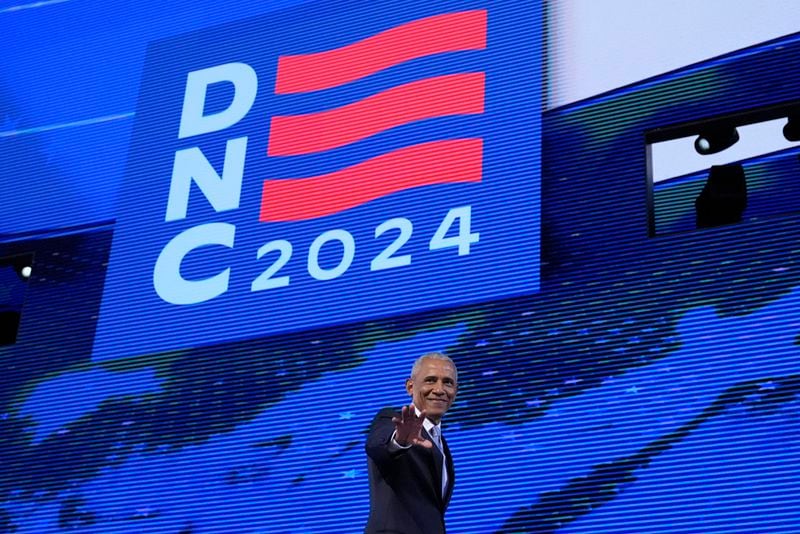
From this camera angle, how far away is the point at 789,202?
5406 mm

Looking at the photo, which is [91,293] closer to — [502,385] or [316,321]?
[316,321]

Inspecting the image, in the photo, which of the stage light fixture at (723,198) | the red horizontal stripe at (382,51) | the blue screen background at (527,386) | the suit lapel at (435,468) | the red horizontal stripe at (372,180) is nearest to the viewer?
the suit lapel at (435,468)

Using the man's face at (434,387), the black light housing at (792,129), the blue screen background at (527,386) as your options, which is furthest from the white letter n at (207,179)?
the man's face at (434,387)

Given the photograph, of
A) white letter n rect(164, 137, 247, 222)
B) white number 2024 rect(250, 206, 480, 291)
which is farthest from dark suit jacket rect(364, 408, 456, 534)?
white letter n rect(164, 137, 247, 222)

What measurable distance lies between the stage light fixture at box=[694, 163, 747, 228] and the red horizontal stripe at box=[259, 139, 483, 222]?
3.07 ft

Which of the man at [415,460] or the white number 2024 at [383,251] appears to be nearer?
the man at [415,460]

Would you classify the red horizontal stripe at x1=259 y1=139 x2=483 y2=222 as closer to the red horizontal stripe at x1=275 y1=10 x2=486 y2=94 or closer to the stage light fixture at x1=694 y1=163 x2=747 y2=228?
the red horizontal stripe at x1=275 y1=10 x2=486 y2=94

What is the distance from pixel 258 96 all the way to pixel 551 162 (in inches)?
60.8

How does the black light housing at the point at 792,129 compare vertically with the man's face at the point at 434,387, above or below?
above

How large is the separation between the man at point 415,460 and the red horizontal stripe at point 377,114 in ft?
9.09

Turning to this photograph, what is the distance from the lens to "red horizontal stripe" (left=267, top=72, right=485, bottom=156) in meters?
5.97

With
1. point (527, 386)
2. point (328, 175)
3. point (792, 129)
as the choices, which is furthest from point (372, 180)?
point (792, 129)

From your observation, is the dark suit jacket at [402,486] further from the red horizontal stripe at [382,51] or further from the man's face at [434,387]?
the red horizontal stripe at [382,51]

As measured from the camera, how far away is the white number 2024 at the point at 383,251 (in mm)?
5656
